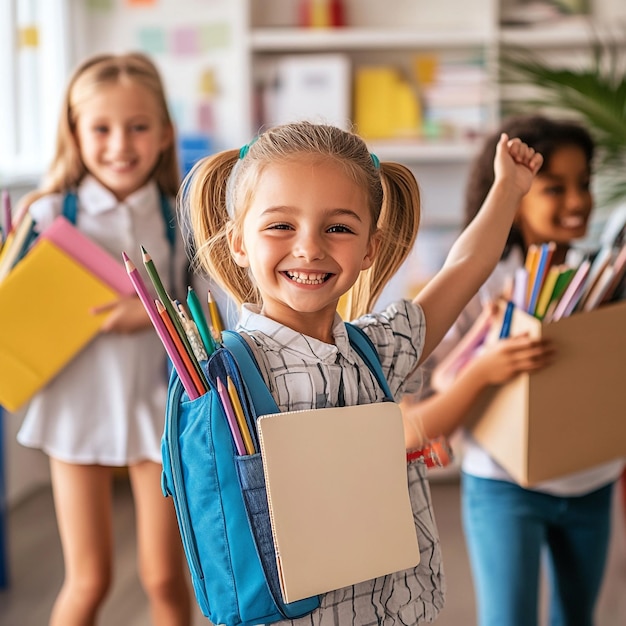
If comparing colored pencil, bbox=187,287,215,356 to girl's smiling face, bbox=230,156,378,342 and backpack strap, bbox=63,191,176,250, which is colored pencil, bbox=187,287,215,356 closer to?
girl's smiling face, bbox=230,156,378,342

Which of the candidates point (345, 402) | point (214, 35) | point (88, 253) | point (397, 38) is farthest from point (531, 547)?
point (214, 35)

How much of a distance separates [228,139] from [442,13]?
0.94 m

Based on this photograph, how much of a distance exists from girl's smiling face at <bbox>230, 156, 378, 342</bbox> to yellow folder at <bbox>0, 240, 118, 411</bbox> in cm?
78

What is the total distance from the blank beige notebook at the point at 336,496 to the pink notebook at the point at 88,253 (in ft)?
2.92

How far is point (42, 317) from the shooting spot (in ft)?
5.28

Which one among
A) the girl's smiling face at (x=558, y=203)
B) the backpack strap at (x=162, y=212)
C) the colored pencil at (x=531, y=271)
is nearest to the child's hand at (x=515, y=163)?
the colored pencil at (x=531, y=271)

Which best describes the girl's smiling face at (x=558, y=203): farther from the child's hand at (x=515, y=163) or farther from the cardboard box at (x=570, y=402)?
the child's hand at (x=515, y=163)

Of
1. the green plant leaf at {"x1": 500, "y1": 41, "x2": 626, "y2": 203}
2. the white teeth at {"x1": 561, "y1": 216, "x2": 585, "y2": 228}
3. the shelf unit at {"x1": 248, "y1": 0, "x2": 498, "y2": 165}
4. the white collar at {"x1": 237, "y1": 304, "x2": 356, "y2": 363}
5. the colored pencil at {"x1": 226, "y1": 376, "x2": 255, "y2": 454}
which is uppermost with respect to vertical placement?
the shelf unit at {"x1": 248, "y1": 0, "x2": 498, "y2": 165}

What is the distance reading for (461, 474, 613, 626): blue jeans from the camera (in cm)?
145

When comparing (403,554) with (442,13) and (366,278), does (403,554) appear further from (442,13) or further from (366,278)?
(442,13)

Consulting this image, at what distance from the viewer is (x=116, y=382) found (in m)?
1.70

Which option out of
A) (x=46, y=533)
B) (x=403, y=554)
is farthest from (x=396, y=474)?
(x=46, y=533)

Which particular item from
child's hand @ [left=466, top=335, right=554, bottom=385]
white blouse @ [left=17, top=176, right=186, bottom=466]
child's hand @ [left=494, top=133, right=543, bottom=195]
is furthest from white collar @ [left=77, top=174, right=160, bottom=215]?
child's hand @ [left=494, top=133, right=543, bottom=195]

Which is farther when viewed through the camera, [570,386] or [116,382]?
[116,382]
